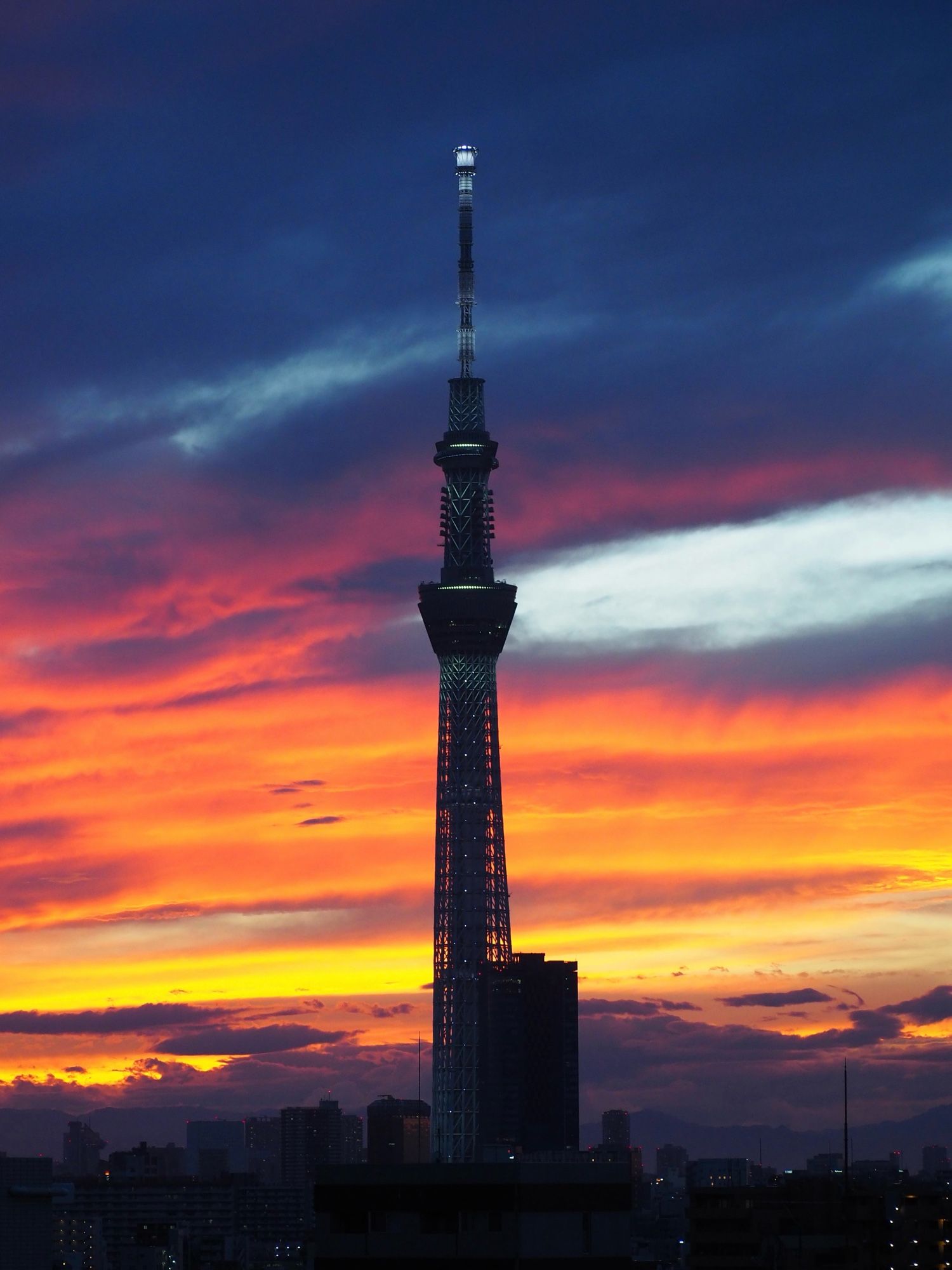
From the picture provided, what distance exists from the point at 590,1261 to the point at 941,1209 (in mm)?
96107

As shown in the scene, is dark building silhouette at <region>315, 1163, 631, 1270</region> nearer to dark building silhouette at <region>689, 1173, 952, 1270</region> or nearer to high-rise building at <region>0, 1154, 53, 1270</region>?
high-rise building at <region>0, 1154, 53, 1270</region>

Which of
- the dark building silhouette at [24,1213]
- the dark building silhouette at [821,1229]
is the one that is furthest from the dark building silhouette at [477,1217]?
the dark building silhouette at [821,1229]

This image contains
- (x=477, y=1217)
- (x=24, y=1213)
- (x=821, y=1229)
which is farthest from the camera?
(x=821, y=1229)

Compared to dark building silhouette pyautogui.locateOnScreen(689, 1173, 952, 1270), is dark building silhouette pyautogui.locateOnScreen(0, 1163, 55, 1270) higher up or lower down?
higher up

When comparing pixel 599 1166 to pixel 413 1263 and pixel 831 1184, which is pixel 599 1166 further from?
pixel 831 1184

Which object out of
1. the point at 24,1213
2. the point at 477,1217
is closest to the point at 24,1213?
the point at 24,1213

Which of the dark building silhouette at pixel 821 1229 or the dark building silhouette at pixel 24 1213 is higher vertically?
the dark building silhouette at pixel 24 1213

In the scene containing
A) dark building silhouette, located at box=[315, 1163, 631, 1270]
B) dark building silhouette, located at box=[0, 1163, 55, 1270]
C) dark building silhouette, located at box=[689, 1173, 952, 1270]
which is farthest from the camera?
dark building silhouette, located at box=[689, 1173, 952, 1270]

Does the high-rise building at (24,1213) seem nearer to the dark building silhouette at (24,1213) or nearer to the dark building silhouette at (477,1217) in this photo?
the dark building silhouette at (24,1213)

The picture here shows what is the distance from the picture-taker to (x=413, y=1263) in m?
74.6

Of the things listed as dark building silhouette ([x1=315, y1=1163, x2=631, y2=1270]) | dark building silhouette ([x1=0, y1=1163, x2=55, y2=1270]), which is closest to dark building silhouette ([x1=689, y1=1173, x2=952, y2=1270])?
dark building silhouette ([x1=0, y1=1163, x2=55, y2=1270])

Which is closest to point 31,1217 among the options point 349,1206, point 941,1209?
point 349,1206

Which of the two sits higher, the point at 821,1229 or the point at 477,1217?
the point at 477,1217

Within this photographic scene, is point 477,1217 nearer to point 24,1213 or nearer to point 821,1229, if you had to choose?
point 24,1213
